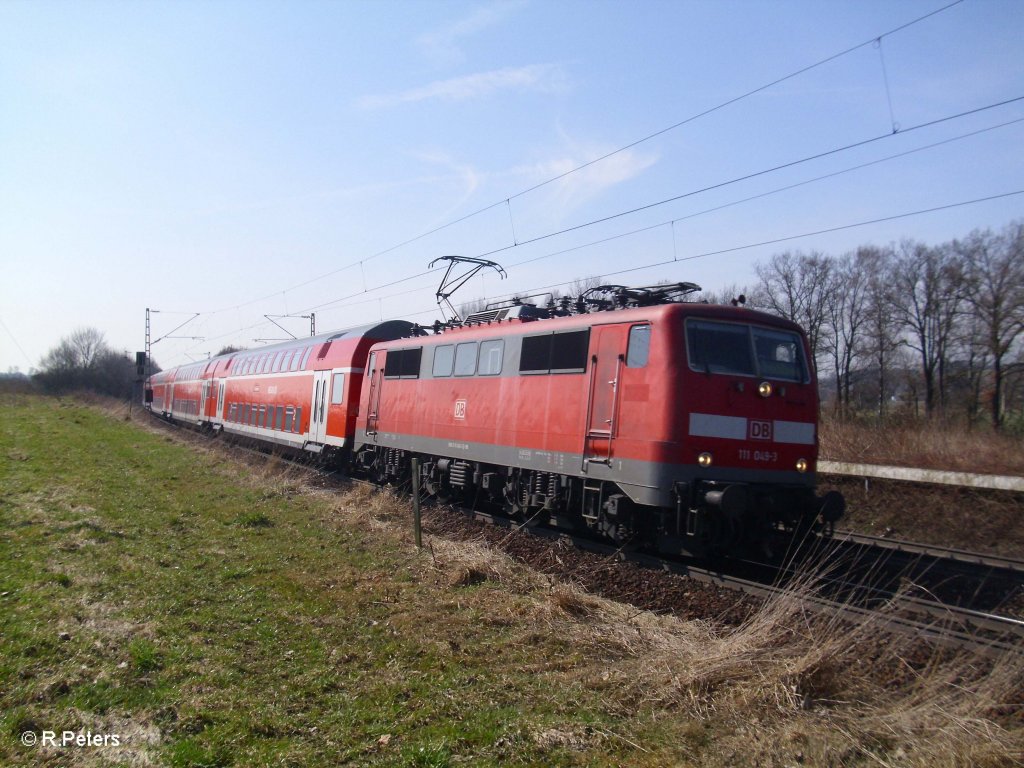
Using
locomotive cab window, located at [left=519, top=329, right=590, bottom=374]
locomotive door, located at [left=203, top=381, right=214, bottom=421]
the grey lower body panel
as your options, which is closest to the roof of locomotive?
locomotive cab window, located at [left=519, top=329, right=590, bottom=374]

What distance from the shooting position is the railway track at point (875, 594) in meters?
6.13

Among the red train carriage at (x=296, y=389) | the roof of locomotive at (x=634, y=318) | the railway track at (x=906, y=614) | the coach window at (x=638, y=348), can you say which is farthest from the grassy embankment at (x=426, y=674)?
the red train carriage at (x=296, y=389)

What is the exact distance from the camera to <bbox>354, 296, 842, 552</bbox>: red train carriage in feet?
29.4

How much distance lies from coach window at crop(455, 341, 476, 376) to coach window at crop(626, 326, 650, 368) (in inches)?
165

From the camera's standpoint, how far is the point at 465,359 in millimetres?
13617

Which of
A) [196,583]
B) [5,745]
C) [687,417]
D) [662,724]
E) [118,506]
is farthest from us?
[118,506]

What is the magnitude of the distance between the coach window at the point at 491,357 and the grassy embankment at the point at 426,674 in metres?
3.99

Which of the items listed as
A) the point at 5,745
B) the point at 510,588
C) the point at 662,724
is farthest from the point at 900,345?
the point at 5,745

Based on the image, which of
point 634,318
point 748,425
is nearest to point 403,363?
point 634,318

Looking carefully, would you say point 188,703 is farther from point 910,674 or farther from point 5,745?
point 910,674

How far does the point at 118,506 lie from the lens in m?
12.6

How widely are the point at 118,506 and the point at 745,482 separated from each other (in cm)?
1004

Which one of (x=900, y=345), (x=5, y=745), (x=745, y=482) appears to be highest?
(x=900, y=345)

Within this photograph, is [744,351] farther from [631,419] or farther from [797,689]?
[797,689]
